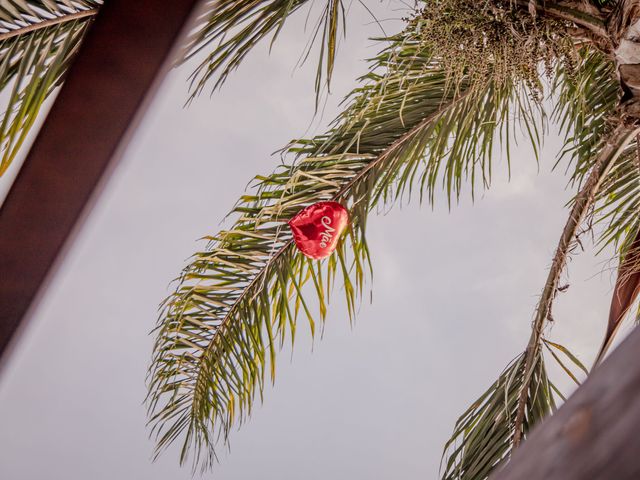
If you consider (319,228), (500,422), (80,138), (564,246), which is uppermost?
(319,228)

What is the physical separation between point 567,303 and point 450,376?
156 centimetres

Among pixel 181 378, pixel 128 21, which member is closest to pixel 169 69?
pixel 128 21

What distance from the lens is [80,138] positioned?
307 millimetres

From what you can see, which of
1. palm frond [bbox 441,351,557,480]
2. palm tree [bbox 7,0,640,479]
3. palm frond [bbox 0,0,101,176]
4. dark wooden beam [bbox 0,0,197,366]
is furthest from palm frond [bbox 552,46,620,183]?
dark wooden beam [bbox 0,0,197,366]

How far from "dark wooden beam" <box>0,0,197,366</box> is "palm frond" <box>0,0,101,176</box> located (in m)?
0.41

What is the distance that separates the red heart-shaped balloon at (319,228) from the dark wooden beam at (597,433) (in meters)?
1.22

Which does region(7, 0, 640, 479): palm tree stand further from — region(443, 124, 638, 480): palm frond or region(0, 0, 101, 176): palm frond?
region(0, 0, 101, 176): palm frond

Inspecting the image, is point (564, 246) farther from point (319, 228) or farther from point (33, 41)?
point (33, 41)

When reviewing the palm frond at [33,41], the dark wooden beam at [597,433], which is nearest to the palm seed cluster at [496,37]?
the palm frond at [33,41]

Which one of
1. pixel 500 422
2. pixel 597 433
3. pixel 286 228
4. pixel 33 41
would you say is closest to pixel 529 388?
pixel 500 422

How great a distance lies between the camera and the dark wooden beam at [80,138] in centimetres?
29

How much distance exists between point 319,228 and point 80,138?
3.57ft

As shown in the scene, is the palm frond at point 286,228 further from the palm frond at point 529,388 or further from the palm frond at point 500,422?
the palm frond at point 500,422

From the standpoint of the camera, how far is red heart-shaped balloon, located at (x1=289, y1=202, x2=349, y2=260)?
1.38m
